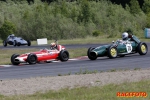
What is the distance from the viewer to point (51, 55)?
28047 mm

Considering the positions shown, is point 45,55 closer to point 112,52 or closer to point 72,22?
point 112,52

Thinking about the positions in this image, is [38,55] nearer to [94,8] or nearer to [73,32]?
[73,32]

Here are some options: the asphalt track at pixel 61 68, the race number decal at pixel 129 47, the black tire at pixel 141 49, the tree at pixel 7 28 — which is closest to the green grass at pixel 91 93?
the asphalt track at pixel 61 68

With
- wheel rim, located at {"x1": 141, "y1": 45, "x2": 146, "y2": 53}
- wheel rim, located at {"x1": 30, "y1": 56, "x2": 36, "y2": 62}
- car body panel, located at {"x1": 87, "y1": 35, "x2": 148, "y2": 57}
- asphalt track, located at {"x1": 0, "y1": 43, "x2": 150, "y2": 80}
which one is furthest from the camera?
wheel rim, located at {"x1": 141, "y1": 45, "x2": 146, "y2": 53}

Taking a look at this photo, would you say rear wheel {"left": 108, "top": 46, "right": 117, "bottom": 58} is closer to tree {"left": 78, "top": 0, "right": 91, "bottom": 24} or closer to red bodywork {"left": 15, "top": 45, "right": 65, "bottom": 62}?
red bodywork {"left": 15, "top": 45, "right": 65, "bottom": 62}

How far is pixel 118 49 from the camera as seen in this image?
90.4ft

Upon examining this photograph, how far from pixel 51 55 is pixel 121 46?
3916mm

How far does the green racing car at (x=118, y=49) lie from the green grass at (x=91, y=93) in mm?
12701

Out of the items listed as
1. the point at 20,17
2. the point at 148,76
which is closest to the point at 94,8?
the point at 20,17

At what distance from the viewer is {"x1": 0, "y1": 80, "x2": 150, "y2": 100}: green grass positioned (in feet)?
39.8

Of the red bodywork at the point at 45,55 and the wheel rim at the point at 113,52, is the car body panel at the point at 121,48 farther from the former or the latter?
the red bodywork at the point at 45,55

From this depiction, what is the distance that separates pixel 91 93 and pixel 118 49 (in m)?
14.8

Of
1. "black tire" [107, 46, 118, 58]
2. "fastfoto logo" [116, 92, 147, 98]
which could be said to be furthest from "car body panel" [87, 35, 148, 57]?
"fastfoto logo" [116, 92, 147, 98]

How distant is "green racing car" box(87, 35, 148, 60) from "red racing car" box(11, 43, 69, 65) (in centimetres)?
179
